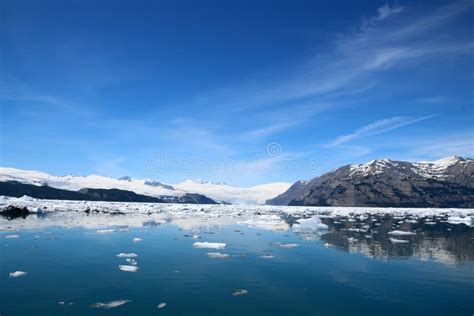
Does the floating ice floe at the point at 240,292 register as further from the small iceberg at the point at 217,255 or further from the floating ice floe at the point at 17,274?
the floating ice floe at the point at 17,274

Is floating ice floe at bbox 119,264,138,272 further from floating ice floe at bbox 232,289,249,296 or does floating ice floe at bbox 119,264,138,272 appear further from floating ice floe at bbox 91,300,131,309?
floating ice floe at bbox 232,289,249,296

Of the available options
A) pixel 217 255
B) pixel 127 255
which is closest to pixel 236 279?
pixel 217 255

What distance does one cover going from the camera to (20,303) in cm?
999

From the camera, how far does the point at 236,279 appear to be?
45.1ft

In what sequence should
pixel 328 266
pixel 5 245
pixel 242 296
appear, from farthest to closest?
pixel 5 245
pixel 328 266
pixel 242 296

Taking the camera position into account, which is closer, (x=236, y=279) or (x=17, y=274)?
(x=17, y=274)

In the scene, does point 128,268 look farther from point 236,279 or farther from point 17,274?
point 236,279

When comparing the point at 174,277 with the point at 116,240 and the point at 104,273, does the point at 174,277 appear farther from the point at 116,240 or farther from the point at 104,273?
the point at 116,240

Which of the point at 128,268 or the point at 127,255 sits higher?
the point at 127,255

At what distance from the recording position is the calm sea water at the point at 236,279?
10.3m

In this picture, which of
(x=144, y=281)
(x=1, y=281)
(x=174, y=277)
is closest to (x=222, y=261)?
(x=174, y=277)

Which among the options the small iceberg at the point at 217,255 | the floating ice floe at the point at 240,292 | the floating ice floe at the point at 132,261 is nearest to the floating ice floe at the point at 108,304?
the floating ice floe at the point at 240,292

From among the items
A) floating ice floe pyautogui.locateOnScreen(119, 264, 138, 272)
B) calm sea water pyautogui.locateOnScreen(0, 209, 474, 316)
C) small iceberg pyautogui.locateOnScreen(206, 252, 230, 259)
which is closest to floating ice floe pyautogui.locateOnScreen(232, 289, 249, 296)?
calm sea water pyautogui.locateOnScreen(0, 209, 474, 316)

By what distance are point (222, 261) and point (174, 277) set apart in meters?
4.12
